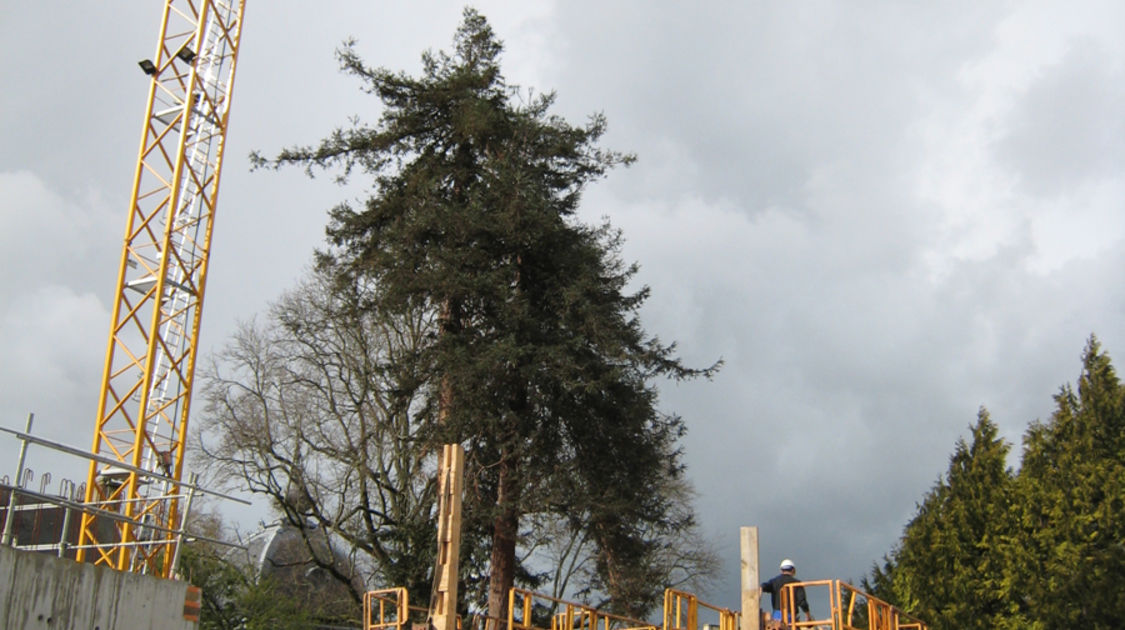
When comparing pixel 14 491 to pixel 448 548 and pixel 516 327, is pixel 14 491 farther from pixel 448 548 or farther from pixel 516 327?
pixel 516 327

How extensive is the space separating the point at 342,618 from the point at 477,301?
11.5m

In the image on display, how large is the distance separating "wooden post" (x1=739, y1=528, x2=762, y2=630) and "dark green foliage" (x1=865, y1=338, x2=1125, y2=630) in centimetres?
1506

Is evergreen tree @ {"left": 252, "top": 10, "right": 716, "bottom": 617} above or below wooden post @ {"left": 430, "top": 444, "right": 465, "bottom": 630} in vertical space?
above

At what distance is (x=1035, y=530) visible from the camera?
1117 inches

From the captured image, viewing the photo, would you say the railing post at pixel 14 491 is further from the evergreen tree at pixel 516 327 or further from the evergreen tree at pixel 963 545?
the evergreen tree at pixel 963 545

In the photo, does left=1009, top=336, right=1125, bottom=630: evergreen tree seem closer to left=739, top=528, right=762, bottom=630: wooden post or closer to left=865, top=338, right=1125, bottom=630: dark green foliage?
left=865, top=338, right=1125, bottom=630: dark green foliage

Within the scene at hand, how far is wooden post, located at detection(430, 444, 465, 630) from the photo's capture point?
15.0m

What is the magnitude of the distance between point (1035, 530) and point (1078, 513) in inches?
46.9

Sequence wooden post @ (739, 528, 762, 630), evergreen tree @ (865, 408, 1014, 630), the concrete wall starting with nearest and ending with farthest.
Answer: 1. wooden post @ (739, 528, 762, 630)
2. the concrete wall
3. evergreen tree @ (865, 408, 1014, 630)

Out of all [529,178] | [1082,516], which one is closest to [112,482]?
[529,178]

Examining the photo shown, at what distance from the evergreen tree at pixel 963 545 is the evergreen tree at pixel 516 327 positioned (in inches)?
271

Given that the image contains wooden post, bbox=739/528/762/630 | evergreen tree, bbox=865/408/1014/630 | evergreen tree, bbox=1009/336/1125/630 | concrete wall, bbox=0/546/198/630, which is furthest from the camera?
evergreen tree, bbox=865/408/1014/630

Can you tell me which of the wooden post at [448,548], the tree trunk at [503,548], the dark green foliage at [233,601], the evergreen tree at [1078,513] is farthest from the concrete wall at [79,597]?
the evergreen tree at [1078,513]

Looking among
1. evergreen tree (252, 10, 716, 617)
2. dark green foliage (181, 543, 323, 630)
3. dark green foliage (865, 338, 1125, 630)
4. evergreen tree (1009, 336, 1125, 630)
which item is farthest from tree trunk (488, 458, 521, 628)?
evergreen tree (1009, 336, 1125, 630)
